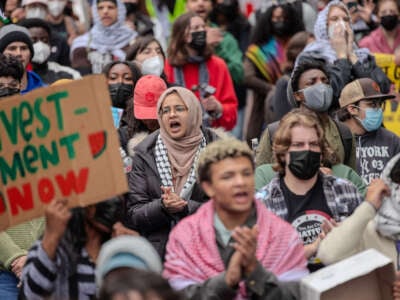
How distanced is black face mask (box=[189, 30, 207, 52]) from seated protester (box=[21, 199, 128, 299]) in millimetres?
5041

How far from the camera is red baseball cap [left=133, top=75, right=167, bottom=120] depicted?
33.7 ft

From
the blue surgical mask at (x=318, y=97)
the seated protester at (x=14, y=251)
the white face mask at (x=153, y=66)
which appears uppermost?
the white face mask at (x=153, y=66)

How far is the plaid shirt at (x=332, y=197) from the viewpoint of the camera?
8.07 meters

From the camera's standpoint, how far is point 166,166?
9195mm

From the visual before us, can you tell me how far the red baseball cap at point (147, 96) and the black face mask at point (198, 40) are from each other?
6.55 ft

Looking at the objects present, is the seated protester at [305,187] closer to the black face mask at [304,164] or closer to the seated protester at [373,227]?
the black face mask at [304,164]

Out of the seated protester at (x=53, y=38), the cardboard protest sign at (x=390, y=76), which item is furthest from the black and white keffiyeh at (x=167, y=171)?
the seated protester at (x=53, y=38)

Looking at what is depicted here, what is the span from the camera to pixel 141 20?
15305 millimetres

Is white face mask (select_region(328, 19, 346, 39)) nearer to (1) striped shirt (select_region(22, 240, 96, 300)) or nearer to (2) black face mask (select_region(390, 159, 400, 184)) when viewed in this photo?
(2) black face mask (select_region(390, 159, 400, 184))

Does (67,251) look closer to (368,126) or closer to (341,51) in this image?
(368,126)

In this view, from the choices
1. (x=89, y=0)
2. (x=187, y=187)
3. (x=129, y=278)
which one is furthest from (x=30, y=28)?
(x=129, y=278)

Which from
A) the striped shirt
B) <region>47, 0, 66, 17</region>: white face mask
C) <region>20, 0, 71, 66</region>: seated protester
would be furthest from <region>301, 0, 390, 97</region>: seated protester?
the striped shirt

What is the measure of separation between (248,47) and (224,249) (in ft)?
25.7

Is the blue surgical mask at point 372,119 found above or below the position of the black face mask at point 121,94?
below
